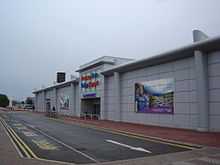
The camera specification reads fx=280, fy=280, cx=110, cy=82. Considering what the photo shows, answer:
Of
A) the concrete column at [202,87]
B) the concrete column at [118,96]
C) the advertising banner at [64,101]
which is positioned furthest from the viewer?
the advertising banner at [64,101]

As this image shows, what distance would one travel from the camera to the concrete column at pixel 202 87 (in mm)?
19672

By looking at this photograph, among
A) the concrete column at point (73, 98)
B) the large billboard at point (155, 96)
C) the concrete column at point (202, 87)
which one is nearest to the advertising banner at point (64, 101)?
the concrete column at point (73, 98)

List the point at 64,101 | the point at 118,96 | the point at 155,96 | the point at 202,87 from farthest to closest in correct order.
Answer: the point at 64,101 < the point at 118,96 < the point at 155,96 < the point at 202,87

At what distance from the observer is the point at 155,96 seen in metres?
26.4

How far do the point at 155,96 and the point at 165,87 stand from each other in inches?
74.4

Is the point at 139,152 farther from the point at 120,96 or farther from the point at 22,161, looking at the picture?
the point at 120,96

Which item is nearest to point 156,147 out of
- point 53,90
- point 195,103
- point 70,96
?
point 195,103

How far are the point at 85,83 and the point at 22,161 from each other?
111ft

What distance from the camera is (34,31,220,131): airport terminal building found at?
779 inches

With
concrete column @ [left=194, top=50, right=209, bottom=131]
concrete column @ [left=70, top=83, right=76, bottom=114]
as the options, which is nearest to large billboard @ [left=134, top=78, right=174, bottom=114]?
concrete column @ [left=194, top=50, right=209, bottom=131]

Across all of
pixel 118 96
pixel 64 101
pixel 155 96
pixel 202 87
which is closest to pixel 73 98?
pixel 64 101

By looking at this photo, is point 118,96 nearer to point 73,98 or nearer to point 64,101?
point 73,98

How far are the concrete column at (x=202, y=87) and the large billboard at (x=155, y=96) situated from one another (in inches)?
157

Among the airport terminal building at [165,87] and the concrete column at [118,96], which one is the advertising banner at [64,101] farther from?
the concrete column at [118,96]
